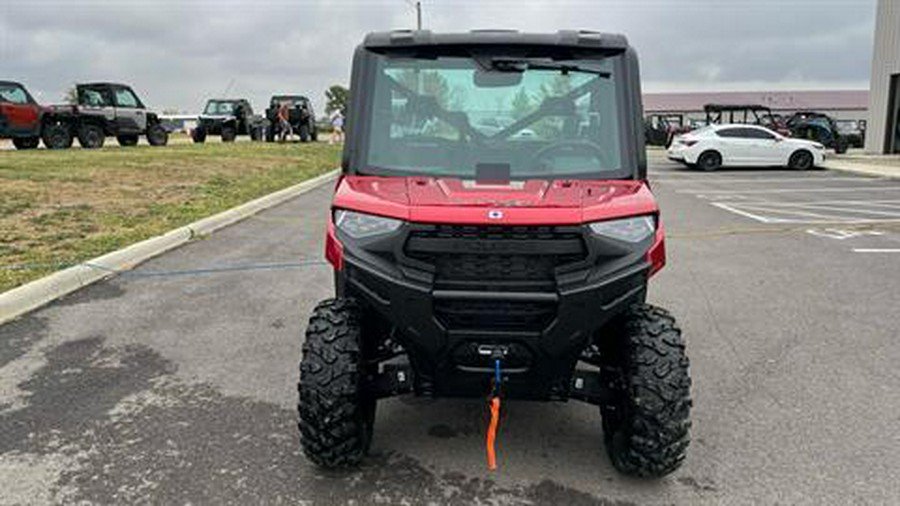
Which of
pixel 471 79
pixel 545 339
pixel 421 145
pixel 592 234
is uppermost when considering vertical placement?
pixel 471 79

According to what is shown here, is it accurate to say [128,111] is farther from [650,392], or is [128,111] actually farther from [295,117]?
[650,392]

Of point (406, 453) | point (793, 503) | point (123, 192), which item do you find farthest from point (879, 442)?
point (123, 192)

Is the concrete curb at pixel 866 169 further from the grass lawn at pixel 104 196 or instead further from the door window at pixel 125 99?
the door window at pixel 125 99

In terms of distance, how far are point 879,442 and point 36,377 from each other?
482 centimetres

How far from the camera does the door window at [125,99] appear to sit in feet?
80.2

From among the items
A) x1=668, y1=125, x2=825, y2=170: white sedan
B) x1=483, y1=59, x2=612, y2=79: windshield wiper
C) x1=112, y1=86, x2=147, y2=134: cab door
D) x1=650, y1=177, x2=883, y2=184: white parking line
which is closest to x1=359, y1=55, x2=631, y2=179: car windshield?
x1=483, y1=59, x2=612, y2=79: windshield wiper

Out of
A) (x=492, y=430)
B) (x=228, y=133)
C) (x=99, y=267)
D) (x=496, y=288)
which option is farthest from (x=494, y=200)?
(x=228, y=133)

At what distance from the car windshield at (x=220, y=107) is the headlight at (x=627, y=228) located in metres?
33.2

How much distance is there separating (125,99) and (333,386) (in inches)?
971

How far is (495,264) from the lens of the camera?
302cm

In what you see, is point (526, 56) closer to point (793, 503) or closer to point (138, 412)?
point (793, 503)

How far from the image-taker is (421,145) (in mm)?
3645

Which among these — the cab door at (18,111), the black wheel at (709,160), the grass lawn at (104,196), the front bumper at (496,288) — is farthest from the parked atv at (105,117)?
the front bumper at (496,288)

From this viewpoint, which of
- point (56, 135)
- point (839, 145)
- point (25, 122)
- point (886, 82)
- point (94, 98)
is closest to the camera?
point (25, 122)
